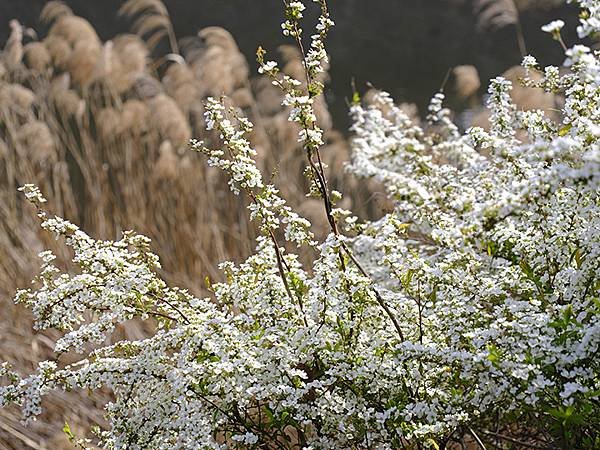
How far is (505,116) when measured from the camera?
256 cm

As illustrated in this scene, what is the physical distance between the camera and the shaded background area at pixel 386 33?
13.7 meters

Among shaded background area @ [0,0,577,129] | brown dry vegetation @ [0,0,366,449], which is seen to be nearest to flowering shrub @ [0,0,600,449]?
brown dry vegetation @ [0,0,366,449]

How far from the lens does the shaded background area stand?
13656mm

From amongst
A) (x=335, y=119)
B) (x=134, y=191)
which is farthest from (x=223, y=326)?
(x=335, y=119)

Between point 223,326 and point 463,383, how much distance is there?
1.82ft

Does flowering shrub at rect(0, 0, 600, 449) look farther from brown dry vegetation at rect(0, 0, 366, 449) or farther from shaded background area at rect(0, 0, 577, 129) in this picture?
shaded background area at rect(0, 0, 577, 129)

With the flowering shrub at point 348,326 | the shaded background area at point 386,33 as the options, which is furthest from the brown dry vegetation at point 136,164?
the shaded background area at point 386,33

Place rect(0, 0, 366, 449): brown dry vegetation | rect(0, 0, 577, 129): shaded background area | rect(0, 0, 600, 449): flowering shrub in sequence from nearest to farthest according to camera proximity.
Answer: rect(0, 0, 600, 449): flowering shrub, rect(0, 0, 366, 449): brown dry vegetation, rect(0, 0, 577, 129): shaded background area

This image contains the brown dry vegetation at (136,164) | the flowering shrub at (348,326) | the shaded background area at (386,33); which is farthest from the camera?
the shaded background area at (386,33)

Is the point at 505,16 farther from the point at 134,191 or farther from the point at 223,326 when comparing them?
the point at 223,326

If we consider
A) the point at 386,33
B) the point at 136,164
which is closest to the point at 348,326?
the point at 136,164

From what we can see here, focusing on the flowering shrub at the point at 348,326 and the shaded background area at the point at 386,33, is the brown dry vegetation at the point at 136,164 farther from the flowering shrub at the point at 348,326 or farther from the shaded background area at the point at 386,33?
the shaded background area at the point at 386,33

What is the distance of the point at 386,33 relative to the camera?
53.6ft

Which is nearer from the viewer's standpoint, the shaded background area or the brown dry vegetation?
Answer: the brown dry vegetation
